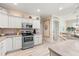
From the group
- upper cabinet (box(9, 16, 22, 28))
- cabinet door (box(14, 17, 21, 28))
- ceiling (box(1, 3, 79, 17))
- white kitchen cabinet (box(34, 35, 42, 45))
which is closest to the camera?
ceiling (box(1, 3, 79, 17))

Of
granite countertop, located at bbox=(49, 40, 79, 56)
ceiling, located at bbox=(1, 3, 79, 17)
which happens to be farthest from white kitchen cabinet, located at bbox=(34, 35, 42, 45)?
granite countertop, located at bbox=(49, 40, 79, 56)

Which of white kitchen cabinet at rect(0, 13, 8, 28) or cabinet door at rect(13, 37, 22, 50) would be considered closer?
white kitchen cabinet at rect(0, 13, 8, 28)

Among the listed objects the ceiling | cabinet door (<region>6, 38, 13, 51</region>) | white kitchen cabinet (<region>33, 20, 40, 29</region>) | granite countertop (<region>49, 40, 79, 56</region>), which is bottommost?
cabinet door (<region>6, 38, 13, 51</region>)

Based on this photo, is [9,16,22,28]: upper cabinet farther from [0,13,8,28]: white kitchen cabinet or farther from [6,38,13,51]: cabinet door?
[6,38,13,51]: cabinet door

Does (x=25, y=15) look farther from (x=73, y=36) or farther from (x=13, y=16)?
(x=73, y=36)

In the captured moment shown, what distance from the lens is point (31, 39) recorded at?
4.17 m

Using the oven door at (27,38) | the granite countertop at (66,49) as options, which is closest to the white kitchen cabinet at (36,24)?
the oven door at (27,38)

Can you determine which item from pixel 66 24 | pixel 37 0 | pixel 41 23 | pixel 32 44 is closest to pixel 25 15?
pixel 41 23

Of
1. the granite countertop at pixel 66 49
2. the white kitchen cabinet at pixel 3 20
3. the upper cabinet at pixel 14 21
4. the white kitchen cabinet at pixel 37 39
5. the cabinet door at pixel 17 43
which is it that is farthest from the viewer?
the white kitchen cabinet at pixel 37 39

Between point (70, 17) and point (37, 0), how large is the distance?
1.46 meters

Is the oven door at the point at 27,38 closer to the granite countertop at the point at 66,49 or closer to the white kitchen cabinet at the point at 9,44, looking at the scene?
the white kitchen cabinet at the point at 9,44

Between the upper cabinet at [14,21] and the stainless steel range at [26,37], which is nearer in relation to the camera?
the upper cabinet at [14,21]

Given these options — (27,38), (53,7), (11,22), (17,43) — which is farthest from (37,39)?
(53,7)

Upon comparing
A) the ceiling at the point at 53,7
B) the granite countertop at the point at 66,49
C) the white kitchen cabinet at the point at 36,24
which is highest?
the ceiling at the point at 53,7
